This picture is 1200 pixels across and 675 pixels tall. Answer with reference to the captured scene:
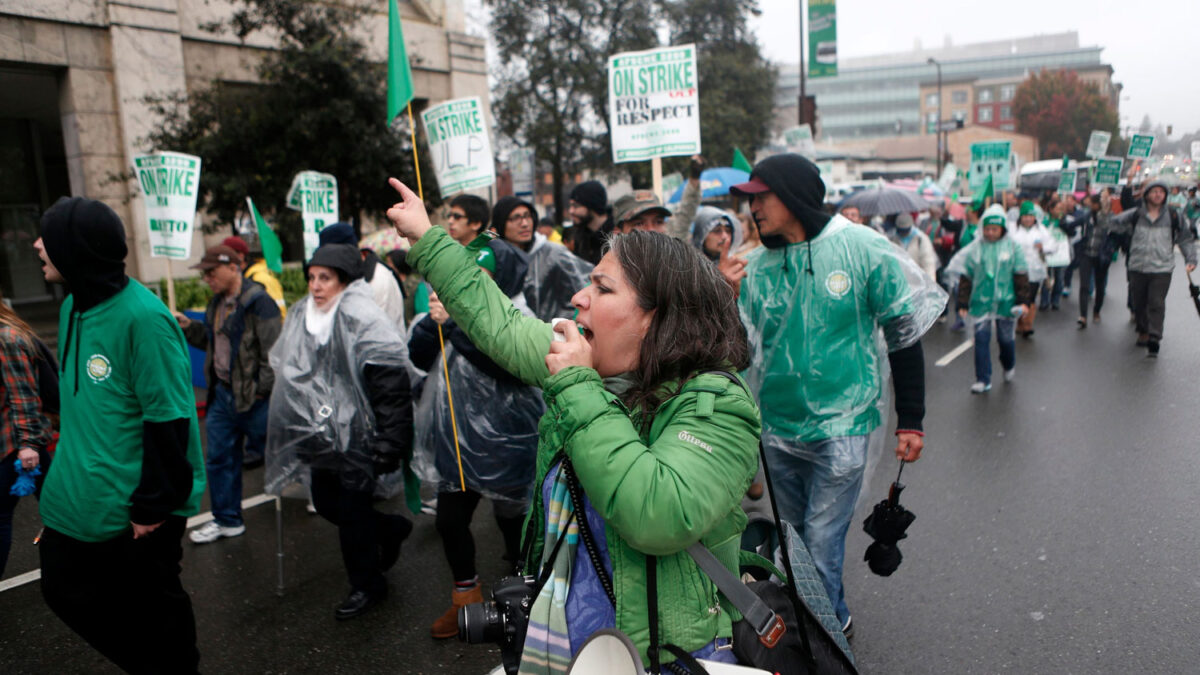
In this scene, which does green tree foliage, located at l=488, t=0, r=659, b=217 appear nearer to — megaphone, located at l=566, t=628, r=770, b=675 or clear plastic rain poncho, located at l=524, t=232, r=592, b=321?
clear plastic rain poncho, located at l=524, t=232, r=592, b=321

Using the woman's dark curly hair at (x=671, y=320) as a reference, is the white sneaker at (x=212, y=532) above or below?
below

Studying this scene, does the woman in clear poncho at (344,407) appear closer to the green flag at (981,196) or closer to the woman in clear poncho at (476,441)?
the woman in clear poncho at (476,441)

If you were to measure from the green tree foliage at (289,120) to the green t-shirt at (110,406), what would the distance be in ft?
30.3

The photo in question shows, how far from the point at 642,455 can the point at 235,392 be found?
4069mm

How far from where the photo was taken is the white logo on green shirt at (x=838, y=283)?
3.04m

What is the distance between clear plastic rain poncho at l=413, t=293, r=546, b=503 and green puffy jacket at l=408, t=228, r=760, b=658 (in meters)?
1.95

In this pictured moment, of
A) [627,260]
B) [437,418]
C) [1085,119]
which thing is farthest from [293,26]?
[1085,119]

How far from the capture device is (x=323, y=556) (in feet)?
15.2

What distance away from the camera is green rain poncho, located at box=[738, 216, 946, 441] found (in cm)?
305

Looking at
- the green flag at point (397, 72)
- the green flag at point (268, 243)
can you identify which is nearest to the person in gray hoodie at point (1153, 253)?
the green flag at point (397, 72)

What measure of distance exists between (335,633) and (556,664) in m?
2.57

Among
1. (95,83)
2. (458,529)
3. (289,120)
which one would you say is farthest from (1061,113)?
(458,529)

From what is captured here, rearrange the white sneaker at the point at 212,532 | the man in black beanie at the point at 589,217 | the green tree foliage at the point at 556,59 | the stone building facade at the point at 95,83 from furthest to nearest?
the green tree foliage at the point at 556,59 < the stone building facade at the point at 95,83 < the man in black beanie at the point at 589,217 < the white sneaker at the point at 212,532

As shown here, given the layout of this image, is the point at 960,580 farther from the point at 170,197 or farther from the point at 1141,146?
the point at 1141,146
